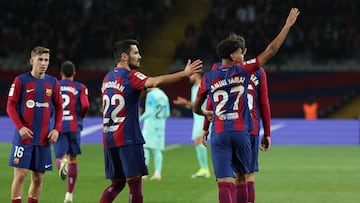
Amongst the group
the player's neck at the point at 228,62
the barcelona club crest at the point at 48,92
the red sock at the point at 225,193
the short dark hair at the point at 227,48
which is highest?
the short dark hair at the point at 227,48

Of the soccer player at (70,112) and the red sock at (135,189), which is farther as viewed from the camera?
the soccer player at (70,112)

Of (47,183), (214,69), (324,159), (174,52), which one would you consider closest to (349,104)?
(174,52)

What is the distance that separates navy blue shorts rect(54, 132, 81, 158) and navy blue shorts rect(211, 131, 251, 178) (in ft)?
15.1

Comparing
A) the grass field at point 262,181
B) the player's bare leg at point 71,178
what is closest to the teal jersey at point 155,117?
the grass field at point 262,181

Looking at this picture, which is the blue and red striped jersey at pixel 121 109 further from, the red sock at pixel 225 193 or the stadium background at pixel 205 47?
the stadium background at pixel 205 47

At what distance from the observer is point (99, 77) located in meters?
31.3

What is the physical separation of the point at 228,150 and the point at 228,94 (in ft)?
2.03

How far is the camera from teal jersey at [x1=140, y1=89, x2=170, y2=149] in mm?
15961

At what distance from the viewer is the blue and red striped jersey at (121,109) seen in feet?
29.9

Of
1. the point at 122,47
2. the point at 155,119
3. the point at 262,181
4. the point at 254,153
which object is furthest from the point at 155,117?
the point at 122,47

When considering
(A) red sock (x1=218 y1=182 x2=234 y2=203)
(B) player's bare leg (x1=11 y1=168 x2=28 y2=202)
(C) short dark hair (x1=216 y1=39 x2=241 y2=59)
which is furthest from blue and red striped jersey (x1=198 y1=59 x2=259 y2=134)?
(B) player's bare leg (x1=11 y1=168 x2=28 y2=202)

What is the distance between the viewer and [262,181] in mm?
15266

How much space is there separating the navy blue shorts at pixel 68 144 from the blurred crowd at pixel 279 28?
728 inches

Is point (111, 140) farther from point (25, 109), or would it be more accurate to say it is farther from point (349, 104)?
point (349, 104)
